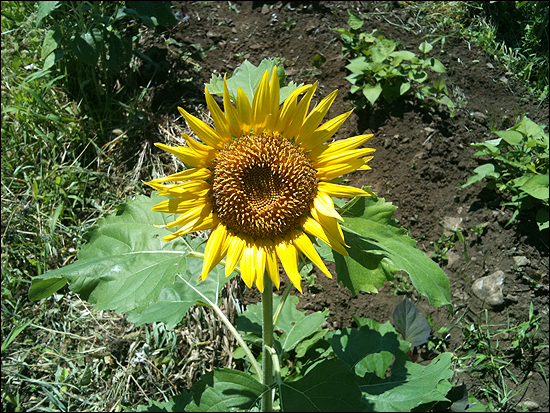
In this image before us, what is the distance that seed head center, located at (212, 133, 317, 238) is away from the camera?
1817mm

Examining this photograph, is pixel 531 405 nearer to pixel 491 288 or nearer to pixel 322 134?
pixel 491 288

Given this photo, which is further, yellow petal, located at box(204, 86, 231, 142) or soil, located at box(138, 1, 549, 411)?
soil, located at box(138, 1, 549, 411)

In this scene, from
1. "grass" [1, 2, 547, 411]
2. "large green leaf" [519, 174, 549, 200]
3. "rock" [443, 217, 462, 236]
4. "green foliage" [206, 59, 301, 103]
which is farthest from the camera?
"rock" [443, 217, 462, 236]

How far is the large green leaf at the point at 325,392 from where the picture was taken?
1.92 m

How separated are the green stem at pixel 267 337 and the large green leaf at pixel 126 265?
14.3 inches

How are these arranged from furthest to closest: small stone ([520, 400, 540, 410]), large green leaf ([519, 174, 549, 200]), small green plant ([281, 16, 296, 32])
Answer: small green plant ([281, 16, 296, 32]) → large green leaf ([519, 174, 549, 200]) → small stone ([520, 400, 540, 410])

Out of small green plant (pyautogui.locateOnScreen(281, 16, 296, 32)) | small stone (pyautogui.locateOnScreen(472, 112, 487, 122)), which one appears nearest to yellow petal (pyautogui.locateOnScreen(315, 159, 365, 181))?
small stone (pyautogui.locateOnScreen(472, 112, 487, 122))

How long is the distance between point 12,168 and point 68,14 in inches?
58.0

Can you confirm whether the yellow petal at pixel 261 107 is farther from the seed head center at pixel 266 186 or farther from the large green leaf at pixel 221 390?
the large green leaf at pixel 221 390

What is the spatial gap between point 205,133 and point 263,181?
0.30 metres

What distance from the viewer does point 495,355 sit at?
9.79 feet

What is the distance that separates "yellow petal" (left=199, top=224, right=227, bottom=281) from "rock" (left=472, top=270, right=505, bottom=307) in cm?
215

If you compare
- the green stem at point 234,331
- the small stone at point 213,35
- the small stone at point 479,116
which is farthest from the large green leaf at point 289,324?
the small stone at point 213,35

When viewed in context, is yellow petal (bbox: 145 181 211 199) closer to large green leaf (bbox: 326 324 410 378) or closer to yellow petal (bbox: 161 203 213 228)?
yellow petal (bbox: 161 203 213 228)
